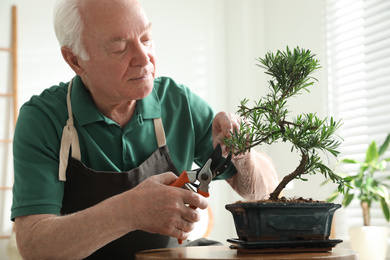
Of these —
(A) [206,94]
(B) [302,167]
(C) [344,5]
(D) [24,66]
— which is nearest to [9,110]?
(D) [24,66]

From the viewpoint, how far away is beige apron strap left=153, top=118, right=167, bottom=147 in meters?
1.47

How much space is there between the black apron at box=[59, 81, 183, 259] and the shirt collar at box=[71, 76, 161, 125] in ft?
0.11

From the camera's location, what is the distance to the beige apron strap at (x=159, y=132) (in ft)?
4.83

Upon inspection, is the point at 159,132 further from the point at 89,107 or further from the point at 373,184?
the point at 373,184

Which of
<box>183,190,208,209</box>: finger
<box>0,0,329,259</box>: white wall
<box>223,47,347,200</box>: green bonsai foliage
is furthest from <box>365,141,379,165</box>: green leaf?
<box>183,190,208,209</box>: finger

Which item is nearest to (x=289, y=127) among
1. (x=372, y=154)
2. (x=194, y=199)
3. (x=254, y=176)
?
(x=194, y=199)

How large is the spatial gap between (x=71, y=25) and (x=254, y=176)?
726 mm

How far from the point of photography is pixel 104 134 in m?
1.43

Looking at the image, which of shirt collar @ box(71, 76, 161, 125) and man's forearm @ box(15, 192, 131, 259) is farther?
shirt collar @ box(71, 76, 161, 125)

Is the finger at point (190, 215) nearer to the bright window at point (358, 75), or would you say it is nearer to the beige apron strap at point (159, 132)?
the beige apron strap at point (159, 132)

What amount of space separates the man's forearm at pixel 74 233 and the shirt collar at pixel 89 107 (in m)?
0.38

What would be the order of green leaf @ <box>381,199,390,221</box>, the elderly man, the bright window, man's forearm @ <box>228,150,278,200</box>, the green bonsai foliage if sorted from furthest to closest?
the bright window, green leaf @ <box>381,199,390,221</box>, man's forearm @ <box>228,150,278,200</box>, the elderly man, the green bonsai foliage

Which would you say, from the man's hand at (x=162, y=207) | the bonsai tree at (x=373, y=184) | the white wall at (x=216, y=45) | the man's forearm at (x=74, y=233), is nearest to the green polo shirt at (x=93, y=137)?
the man's forearm at (x=74, y=233)

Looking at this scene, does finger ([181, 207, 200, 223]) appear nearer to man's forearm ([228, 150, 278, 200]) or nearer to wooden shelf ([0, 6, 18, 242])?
man's forearm ([228, 150, 278, 200])
